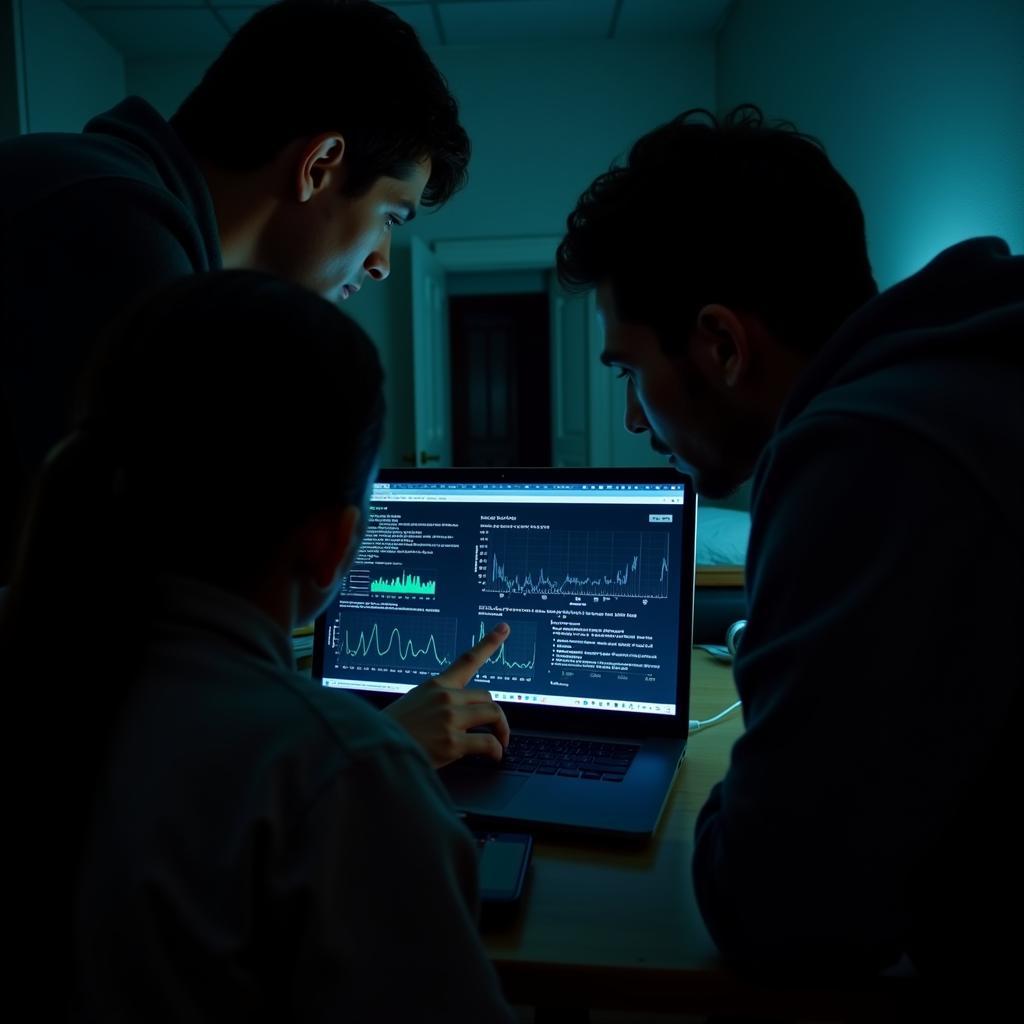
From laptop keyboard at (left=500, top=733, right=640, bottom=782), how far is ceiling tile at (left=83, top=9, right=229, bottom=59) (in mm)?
4119

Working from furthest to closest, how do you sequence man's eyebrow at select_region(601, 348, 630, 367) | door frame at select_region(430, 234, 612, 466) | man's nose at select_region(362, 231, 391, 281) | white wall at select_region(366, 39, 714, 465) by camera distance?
door frame at select_region(430, 234, 612, 466), white wall at select_region(366, 39, 714, 465), man's nose at select_region(362, 231, 391, 281), man's eyebrow at select_region(601, 348, 630, 367)

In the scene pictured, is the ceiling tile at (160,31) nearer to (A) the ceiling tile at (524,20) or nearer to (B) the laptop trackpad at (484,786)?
(A) the ceiling tile at (524,20)

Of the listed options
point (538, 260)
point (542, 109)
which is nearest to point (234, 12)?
point (542, 109)

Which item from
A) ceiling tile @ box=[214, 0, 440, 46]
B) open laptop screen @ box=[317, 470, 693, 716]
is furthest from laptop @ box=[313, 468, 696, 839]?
ceiling tile @ box=[214, 0, 440, 46]

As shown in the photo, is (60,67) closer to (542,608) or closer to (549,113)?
(549,113)

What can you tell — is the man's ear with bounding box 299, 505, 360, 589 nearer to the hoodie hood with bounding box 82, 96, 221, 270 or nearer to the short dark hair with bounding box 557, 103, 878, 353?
the short dark hair with bounding box 557, 103, 878, 353

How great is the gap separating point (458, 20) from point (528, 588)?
3846 mm

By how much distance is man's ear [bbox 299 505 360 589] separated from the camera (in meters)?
0.57

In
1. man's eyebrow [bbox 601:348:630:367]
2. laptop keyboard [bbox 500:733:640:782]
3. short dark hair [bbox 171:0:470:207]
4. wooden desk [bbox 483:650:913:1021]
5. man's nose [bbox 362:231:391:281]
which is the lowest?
wooden desk [bbox 483:650:913:1021]

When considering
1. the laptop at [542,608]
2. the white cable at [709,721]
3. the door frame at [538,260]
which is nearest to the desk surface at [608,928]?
the laptop at [542,608]

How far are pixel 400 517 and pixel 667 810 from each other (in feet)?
1.64

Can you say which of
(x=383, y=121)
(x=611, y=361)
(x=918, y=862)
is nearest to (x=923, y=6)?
(x=383, y=121)

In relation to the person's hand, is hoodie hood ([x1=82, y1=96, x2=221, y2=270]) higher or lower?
higher

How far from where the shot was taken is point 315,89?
111 cm
